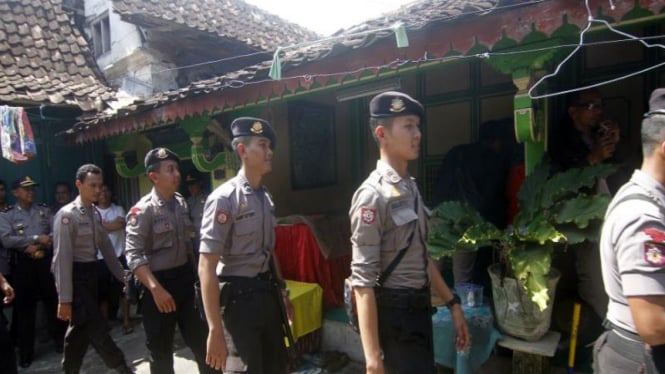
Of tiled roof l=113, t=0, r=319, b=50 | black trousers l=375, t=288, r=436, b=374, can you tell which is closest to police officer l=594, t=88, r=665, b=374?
black trousers l=375, t=288, r=436, b=374

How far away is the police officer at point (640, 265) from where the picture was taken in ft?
4.87

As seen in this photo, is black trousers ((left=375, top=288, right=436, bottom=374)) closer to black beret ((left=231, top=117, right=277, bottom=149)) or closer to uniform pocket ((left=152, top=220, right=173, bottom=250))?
black beret ((left=231, top=117, right=277, bottom=149))

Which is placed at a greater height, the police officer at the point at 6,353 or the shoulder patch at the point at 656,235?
the shoulder patch at the point at 656,235

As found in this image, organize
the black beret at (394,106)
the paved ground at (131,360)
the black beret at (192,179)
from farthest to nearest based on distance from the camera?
the black beret at (192,179)
the paved ground at (131,360)
the black beret at (394,106)

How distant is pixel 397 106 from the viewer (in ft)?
6.94

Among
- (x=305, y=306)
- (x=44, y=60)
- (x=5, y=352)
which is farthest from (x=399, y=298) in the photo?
(x=44, y=60)

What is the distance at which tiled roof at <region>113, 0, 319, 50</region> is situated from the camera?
7.26 meters

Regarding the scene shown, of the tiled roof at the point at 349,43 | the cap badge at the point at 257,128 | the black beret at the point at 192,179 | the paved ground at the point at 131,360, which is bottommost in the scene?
the paved ground at the point at 131,360

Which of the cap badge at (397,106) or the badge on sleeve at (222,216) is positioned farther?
the badge on sleeve at (222,216)

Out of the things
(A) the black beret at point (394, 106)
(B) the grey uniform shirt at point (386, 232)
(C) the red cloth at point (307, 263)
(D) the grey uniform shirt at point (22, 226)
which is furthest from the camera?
(D) the grey uniform shirt at point (22, 226)

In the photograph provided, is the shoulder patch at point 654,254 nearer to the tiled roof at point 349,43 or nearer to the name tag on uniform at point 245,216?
the tiled roof at point 349,43

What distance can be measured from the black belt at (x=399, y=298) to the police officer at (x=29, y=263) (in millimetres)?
5050

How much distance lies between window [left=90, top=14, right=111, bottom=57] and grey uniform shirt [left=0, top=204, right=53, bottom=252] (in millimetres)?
4470

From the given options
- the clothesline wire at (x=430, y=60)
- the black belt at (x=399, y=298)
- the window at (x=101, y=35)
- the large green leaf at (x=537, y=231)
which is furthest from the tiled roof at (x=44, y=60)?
the large green leaf at (x=537, y=231)
